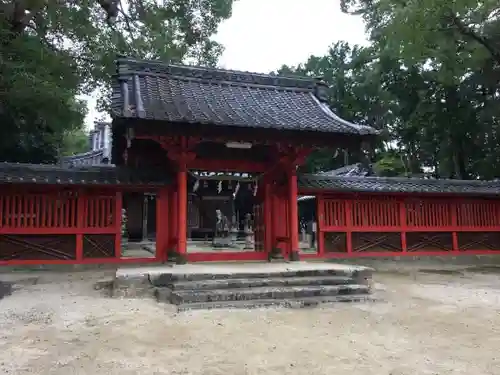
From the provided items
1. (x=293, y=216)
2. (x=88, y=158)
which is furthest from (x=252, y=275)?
(x=88, y=158)

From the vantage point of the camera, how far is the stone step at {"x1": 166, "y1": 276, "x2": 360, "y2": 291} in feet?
25.5

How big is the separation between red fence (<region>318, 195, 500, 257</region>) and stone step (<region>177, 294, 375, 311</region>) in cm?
536

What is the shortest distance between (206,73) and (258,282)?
711 centimetres

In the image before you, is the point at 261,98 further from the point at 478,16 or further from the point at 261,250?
the point at 478,16

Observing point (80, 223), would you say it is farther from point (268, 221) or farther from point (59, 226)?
point (268, 221)

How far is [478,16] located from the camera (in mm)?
15625

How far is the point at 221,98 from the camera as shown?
12000 mm

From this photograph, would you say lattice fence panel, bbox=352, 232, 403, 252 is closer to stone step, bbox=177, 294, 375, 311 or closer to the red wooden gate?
the red wooden gate

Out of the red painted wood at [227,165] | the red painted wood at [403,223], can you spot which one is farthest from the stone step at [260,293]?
the red painted wood at [403,223]

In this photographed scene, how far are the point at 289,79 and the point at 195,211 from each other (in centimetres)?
1289

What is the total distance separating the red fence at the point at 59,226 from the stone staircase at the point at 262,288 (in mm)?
4163

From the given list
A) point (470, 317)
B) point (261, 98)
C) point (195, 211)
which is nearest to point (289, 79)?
point (261, 98)

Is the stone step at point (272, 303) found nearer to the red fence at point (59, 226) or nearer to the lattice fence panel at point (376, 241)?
the red fence at point (59, 226)

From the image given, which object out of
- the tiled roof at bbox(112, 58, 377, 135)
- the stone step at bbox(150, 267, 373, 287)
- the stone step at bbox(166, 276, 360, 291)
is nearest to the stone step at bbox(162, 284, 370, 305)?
the stone step at bbox(166, 276, 360, 291)
